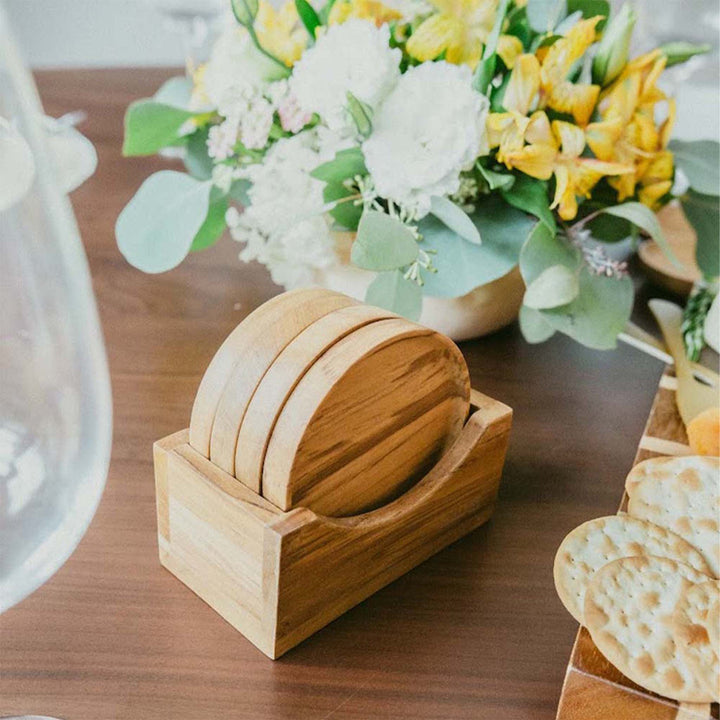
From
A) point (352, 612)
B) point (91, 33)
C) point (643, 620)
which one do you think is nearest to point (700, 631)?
point (643, 620)

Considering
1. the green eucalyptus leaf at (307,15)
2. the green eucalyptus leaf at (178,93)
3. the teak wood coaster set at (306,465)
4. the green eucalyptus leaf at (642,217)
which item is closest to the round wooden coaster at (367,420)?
the teak wood coaster set at (306,465)

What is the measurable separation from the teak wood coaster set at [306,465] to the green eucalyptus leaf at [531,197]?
0.18 metres

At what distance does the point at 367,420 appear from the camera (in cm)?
45

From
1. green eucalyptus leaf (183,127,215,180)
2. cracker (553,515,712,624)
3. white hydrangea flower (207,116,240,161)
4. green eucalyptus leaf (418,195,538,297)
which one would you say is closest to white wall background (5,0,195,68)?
green eucalyptus leaf (183,127,215,180)

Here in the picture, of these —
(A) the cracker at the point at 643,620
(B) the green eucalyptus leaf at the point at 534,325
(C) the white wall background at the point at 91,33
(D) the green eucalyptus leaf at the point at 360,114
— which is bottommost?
(C) the white wall background at the point at 91,33

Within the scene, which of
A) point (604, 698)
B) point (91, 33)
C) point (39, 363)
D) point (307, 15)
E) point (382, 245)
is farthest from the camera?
point (91, 33)

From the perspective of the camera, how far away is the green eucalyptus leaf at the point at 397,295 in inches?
24.0

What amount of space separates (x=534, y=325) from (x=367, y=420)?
9.9 inches

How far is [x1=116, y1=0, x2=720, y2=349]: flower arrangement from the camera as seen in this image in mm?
598

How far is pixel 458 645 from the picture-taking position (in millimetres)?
450

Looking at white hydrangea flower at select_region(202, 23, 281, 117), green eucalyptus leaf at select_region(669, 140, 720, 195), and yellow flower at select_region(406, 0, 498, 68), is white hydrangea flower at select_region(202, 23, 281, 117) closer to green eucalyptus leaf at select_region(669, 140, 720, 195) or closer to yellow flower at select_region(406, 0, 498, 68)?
yellow flower at select_region(406, 0, 498, 68)

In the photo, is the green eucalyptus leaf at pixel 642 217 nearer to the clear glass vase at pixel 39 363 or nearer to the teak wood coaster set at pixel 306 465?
the teak wood coaster set at pixel 306 465

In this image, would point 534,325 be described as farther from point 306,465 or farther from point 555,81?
point 306,465

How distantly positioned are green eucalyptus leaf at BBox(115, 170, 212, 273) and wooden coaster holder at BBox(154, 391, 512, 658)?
25 cm
